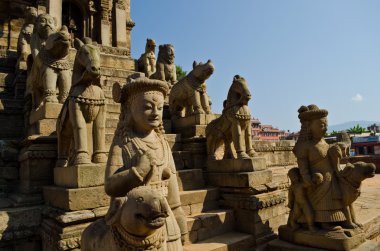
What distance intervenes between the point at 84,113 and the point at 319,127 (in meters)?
3.73

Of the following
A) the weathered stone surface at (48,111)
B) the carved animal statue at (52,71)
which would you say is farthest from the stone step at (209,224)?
the carved animal statue at (52,71)

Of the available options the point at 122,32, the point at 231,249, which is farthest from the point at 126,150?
the point at 122,32

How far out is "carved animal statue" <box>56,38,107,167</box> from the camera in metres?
4.02

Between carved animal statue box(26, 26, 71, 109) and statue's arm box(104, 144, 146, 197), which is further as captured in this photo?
carved animal statue box(26, 26, 71, 109)

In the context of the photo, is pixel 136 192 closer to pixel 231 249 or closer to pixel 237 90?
pixel 231 249

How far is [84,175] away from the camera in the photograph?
3.69 meters

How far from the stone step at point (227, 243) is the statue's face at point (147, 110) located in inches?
84.9

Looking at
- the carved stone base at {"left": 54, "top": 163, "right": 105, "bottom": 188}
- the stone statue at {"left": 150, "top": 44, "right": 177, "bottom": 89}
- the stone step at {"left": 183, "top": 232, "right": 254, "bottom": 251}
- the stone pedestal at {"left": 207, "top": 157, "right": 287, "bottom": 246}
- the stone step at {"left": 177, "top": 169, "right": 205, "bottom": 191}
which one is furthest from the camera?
the stone statue at {"left": 150, "top": 44, "right": 177, "bottom": 89}

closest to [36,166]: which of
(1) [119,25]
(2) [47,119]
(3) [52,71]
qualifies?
(2) [47,119]

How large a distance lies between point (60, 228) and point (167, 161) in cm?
178

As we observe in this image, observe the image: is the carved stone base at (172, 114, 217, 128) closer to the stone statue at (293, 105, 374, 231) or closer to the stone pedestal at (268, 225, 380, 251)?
Result: the stone statue at (293, 105, 374, 231)

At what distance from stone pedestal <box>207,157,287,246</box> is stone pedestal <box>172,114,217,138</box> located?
4.07 feet

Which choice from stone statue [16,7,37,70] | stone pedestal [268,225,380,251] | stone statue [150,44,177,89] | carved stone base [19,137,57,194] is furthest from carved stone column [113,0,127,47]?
stone pedestal [268,225,380,251]

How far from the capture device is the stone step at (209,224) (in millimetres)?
4363
